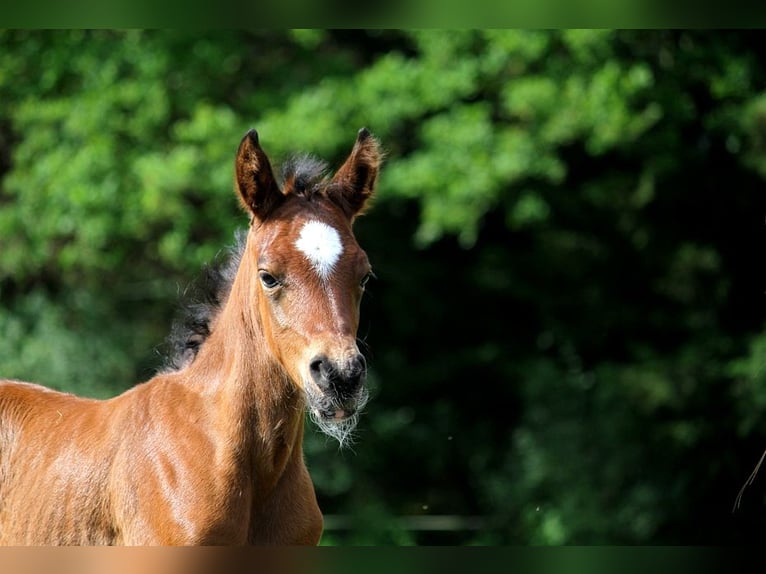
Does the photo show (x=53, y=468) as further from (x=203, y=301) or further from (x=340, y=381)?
(x=340, y=381)

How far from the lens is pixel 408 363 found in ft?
46.6

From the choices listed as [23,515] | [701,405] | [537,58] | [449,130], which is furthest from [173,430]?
[701,405]

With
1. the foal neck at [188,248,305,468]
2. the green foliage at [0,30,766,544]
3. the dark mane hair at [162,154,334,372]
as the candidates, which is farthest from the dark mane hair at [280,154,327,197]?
the green foliage at [0,30,766,544]

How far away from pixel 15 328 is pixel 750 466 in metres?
8.15

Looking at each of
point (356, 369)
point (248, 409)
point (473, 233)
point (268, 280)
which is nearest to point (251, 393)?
point (248, 409)

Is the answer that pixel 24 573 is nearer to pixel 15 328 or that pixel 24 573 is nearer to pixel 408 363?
pixel 15 328

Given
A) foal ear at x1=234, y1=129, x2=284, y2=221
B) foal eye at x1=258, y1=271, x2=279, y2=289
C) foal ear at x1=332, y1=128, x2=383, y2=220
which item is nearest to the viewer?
foal eye at x1=258, y1=271, x2=279, y2=289

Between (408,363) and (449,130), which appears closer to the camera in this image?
(449,130)

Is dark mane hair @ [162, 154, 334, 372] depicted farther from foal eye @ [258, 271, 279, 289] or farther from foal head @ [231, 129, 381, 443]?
foal eye @ [258, 271, 279, 289]

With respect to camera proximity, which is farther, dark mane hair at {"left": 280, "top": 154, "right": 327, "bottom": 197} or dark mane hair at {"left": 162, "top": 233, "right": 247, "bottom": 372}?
dark mane hair at {"left": 162, "top": 233, "right": 247, "bottom": 372}

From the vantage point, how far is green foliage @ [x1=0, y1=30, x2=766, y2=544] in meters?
11.7

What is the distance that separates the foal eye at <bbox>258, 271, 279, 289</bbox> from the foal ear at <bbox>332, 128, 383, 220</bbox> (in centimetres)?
53

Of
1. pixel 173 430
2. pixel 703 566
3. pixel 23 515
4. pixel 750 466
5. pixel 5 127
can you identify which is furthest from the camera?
pixel 5 127

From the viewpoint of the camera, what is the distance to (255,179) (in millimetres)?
4102
